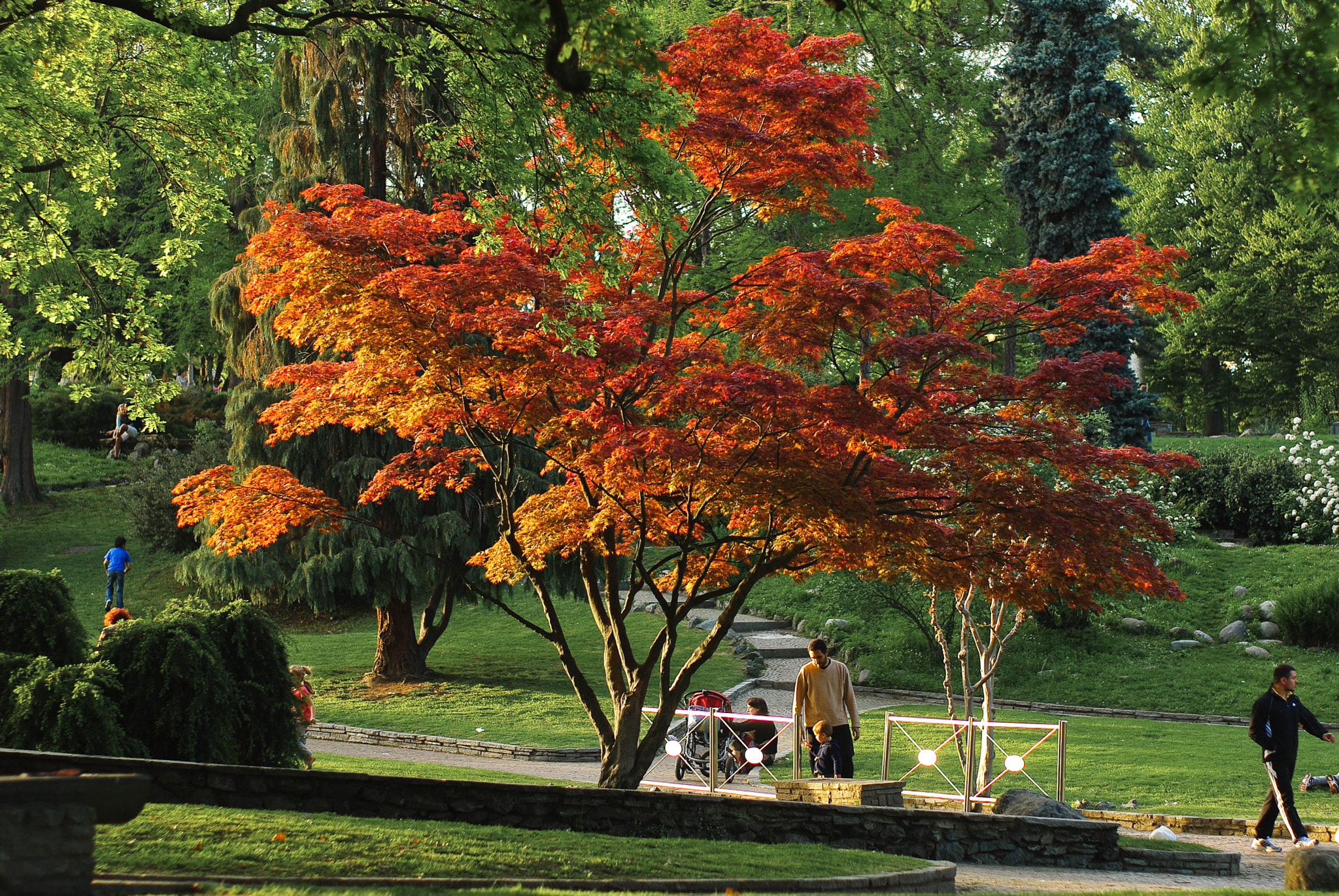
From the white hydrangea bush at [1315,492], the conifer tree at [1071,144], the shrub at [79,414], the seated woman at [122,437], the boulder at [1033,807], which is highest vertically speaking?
the conifer tree at [1071,144]

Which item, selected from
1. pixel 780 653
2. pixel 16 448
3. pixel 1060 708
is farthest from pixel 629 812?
pixel 16 448

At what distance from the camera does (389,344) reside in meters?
9.08

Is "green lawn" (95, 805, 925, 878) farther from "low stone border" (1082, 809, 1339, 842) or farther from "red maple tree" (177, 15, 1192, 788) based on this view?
"low stone border" (1082, 809, 1339, 842)

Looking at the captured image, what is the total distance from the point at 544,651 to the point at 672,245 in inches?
583

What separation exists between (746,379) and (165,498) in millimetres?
24147

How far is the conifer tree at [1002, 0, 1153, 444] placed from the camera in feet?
81.9

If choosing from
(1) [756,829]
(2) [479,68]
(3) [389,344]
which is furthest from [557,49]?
(1) [756,829]

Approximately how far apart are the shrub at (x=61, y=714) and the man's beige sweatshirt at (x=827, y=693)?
583 cm

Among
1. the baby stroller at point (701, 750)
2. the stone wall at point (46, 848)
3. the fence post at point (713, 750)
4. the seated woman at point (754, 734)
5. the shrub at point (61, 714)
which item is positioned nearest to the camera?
the stone wall at point (46, 848)

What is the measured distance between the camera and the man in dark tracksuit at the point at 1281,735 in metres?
9.59

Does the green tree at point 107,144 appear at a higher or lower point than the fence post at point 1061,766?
higher

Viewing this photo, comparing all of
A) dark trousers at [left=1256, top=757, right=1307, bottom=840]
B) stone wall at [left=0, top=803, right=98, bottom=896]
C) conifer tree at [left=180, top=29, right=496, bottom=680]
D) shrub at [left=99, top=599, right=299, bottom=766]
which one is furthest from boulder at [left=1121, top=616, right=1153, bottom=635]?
stone wall at [left=0, top=803, right=98, bottom=896]

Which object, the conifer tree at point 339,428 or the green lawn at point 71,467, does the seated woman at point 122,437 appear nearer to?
the green lawn at point 71,467

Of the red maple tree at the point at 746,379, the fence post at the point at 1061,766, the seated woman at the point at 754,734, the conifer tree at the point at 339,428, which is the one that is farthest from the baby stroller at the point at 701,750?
the conifer tree at the point at 339,428
